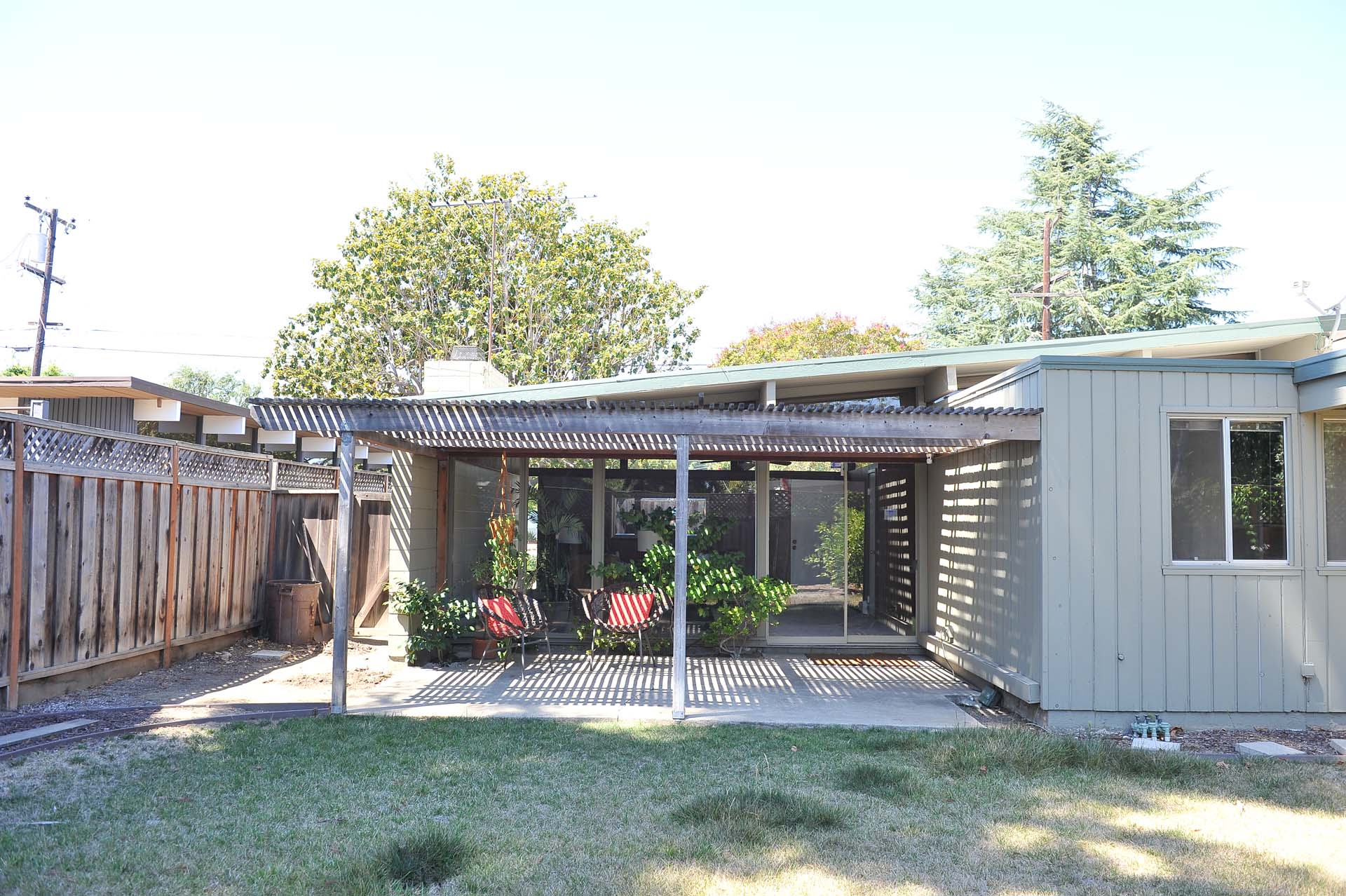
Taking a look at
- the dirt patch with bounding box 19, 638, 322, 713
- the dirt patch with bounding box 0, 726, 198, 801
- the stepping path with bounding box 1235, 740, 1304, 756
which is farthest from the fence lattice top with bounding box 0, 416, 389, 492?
the stepping path with bounding box 1235, 740, 1304, 756

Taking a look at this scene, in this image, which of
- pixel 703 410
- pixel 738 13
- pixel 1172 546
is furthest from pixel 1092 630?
pixel 738 13

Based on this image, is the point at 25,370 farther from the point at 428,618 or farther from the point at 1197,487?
the point at 1197,487

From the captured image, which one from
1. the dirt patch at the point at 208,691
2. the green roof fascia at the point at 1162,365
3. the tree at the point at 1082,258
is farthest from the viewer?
the tree at the point at 1082,258

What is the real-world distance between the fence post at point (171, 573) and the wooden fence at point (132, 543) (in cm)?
1

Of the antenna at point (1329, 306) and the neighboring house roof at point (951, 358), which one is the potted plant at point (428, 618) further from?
the antenna at point (1329, 306)

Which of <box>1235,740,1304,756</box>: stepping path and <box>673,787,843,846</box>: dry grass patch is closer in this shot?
<box>673,787,843,846</box>: dry grass patch

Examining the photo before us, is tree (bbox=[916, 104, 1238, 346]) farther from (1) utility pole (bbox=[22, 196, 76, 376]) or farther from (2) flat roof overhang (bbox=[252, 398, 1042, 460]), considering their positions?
(1) utility pole (bbox=[22, 196, 76, 376])

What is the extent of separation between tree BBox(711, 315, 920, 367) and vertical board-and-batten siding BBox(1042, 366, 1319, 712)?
20627 millimetres

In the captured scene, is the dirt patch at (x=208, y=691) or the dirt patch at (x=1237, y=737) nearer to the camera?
the dirt patch at (x=1237, y=737)

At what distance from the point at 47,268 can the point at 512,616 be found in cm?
2067

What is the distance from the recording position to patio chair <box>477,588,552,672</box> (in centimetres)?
894

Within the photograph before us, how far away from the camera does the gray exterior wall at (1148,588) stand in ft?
22.6

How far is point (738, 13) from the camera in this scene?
13766mm

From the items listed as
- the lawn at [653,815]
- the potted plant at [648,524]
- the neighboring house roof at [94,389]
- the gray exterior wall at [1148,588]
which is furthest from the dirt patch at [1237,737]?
the neighboring house roof at [94,389]
